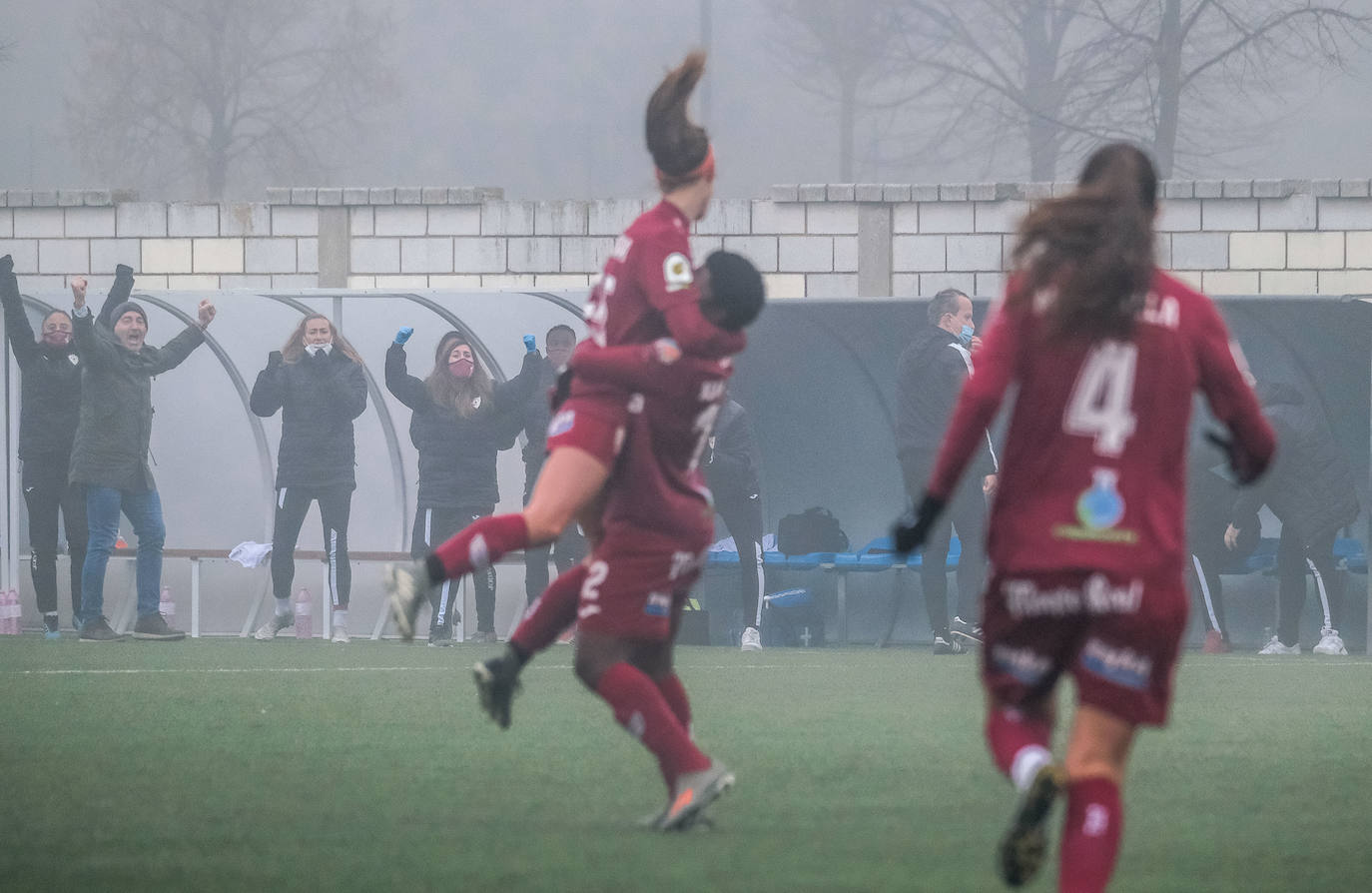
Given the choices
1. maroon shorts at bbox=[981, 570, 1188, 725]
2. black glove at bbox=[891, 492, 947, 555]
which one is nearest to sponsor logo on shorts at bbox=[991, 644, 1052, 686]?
maroon shorts at bbox=[981, 570, 1188, 725]

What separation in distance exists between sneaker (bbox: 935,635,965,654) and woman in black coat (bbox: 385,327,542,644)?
3.00 metres

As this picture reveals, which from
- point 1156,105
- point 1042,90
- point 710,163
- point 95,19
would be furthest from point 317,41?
point 710,163

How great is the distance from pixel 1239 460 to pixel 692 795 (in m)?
1.58

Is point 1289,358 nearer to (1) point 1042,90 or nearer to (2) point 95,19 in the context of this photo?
(1) point 1042,90

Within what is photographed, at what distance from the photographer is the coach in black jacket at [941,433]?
39.9 feet

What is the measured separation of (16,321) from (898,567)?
6602 mm

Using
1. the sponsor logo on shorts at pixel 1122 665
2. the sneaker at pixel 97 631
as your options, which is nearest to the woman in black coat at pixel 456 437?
the sneaker at pixel 97 631

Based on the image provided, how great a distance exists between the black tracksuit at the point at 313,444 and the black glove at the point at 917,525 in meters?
9.92

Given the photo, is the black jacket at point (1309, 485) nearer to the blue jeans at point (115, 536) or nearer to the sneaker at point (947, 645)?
the sneaker at point (947, 645)

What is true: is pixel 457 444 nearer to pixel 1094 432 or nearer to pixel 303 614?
pixel 303 614

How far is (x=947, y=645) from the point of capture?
12.6 m

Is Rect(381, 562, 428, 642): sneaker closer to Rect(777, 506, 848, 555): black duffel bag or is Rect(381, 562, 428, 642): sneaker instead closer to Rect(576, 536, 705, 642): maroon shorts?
Rect(576, 536, 705, 642): maroon shorts

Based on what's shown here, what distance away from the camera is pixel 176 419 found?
14.6m

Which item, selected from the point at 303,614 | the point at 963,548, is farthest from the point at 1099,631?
the point at 303,614
